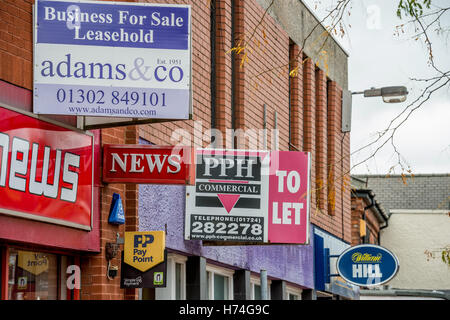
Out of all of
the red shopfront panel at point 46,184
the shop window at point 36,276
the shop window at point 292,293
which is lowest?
the shop window at point 292,293

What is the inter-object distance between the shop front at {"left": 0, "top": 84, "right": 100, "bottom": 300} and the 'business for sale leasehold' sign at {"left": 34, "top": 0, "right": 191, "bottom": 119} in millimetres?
374

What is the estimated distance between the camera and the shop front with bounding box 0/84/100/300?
348 inches

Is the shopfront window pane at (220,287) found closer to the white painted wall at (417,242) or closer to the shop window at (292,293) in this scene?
the shop window at (292,293)

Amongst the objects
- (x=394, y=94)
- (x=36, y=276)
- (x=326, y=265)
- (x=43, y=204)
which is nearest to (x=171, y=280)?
(x=36, y=276)

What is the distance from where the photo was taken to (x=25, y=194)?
9.01 meters

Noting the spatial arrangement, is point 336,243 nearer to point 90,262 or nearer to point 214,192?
point 214,192

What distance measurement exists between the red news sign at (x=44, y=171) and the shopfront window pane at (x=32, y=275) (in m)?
0.50

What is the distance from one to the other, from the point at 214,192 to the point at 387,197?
33201 millimetres

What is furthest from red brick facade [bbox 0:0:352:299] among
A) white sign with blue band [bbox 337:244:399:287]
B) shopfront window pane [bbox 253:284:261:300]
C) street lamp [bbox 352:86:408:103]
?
shopfront window pane [bbox 253:284:261:300]

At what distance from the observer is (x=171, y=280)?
12734 millimetres

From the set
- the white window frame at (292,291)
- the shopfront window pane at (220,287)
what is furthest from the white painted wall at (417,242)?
the shopfront window pane at (220,287)

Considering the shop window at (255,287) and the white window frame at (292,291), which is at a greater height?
the shop window at (255,287)

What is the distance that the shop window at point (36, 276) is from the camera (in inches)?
366
